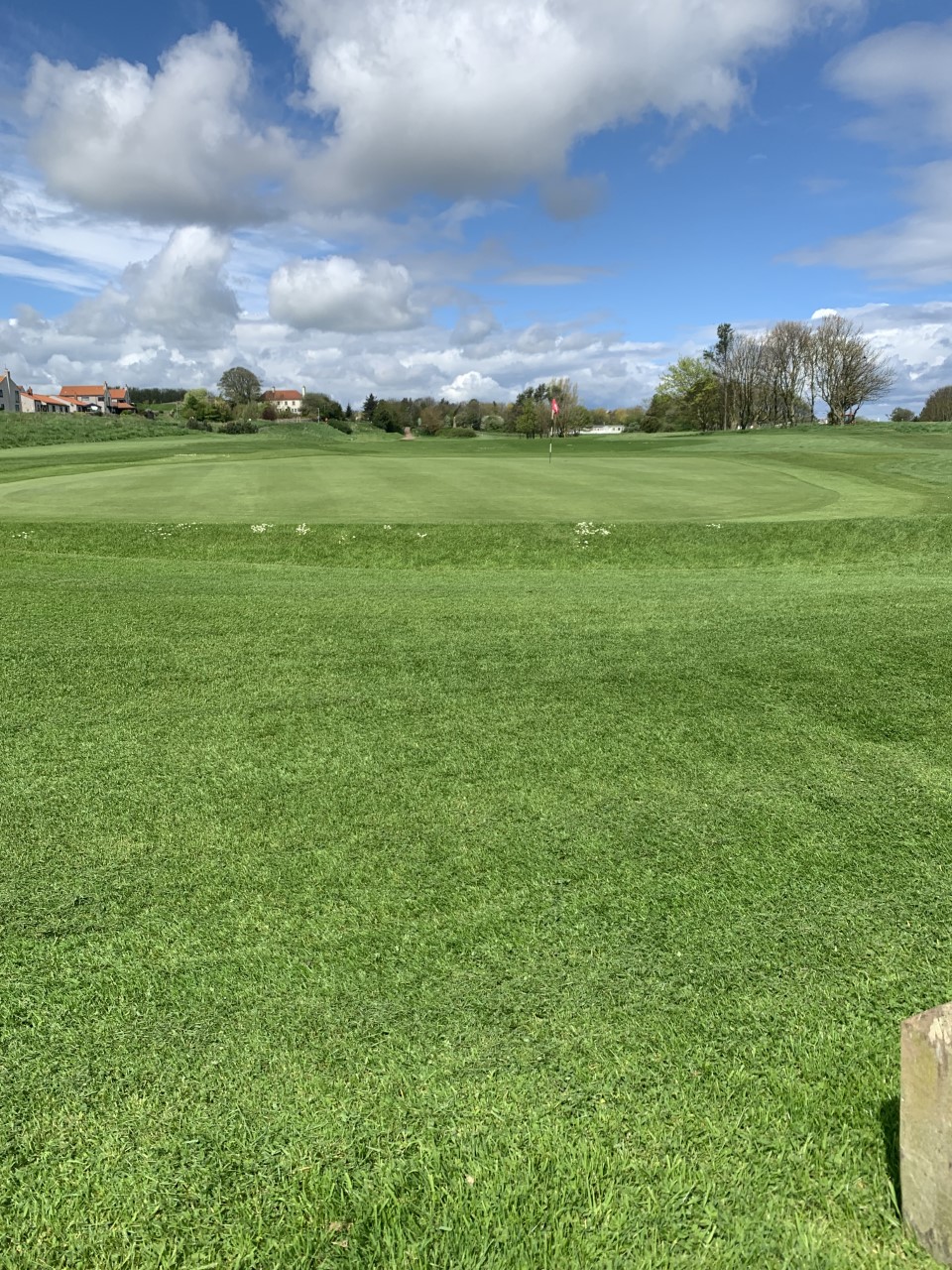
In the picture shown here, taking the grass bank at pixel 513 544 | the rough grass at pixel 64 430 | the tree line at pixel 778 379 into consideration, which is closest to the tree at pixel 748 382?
the tree line at pixel 778 379

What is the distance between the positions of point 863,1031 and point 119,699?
4982 millimetres

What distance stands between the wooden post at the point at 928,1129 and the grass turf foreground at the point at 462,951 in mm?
95

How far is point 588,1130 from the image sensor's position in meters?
2.28

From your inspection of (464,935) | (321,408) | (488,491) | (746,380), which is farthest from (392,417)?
(464,935)

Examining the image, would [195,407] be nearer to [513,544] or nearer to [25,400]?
[25,400]

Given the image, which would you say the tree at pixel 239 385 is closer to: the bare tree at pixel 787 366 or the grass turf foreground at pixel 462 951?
the bare tree at pixel 787 366

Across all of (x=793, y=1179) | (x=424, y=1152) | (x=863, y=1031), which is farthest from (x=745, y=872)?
(x=424, y=1152)

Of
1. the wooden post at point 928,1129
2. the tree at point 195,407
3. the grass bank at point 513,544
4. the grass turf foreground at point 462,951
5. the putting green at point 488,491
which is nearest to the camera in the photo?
the wooden post at point 928,1129

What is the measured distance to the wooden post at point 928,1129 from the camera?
1.78 meters

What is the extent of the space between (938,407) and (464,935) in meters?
115

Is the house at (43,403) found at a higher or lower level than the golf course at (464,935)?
higher

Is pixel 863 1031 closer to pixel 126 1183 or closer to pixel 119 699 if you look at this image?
pixel 126 1183

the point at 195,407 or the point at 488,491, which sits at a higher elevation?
the point at 195,407

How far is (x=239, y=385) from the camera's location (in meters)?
114
